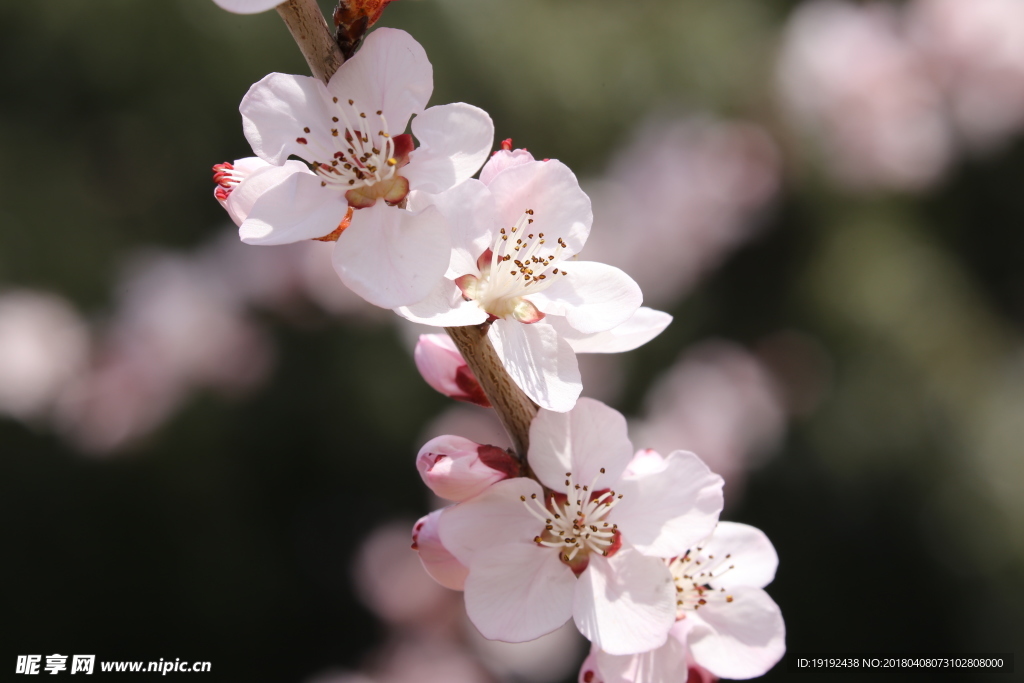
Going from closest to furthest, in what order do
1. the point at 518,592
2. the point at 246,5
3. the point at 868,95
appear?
the point at 246,5
the point at 518,592
the point at 868,95

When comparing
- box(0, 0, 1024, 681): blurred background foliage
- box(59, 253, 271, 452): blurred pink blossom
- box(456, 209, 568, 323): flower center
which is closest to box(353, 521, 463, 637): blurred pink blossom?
box(0, 0, 1024, 681): blurred background foliage

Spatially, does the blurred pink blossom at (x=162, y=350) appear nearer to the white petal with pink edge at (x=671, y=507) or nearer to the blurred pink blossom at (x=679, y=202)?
the blurred pink blossom at (x=679, y=202)

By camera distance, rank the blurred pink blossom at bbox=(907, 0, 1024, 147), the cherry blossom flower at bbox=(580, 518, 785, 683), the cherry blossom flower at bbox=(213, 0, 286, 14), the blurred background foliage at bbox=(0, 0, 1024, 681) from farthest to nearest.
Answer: the blurred pink blossom at bbox=(907, 0, 1024, 147) < the blurred background foliage at bbox=(0, 0, 1024, 681) < the cherry blossom flower at bbox=(580, 518, 785, 683) < the cherry blossom flower at bbox=(213, 0, 286, 14)

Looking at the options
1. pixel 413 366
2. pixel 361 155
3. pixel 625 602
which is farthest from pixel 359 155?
pixel 413 366

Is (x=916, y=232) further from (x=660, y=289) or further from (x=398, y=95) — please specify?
(x=398, y=95)

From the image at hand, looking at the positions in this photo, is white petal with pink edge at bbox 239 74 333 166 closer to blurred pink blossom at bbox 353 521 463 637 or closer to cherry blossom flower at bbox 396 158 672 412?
cherry blossom flower at bbox 396 158 672 412

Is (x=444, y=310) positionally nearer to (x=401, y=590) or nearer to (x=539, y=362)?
(x=539, y=362)
